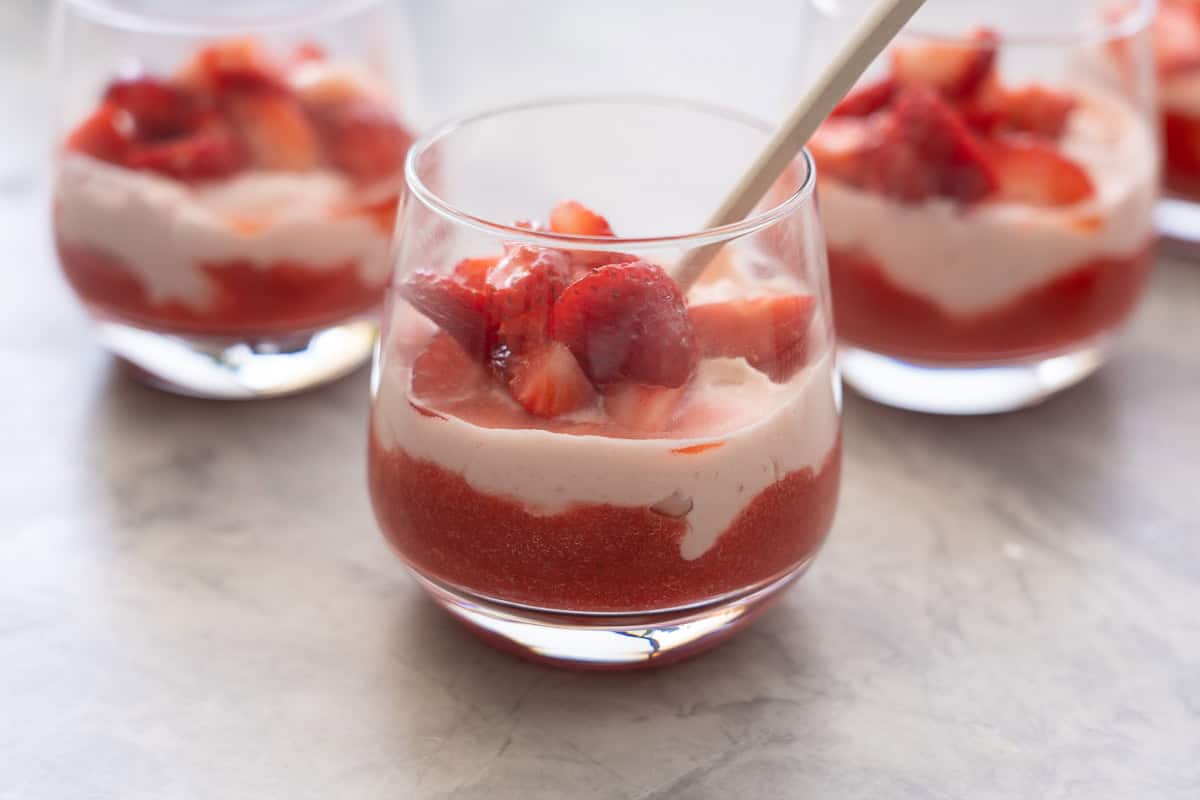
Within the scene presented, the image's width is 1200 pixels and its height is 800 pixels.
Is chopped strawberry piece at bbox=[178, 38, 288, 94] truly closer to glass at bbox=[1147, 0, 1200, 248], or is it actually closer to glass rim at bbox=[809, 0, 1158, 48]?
glass rim at bbox=[809, 0, 1158, 48]

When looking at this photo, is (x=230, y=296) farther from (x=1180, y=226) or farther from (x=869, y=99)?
(x=1180, y=226)

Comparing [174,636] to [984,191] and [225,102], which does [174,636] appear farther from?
[984,191]

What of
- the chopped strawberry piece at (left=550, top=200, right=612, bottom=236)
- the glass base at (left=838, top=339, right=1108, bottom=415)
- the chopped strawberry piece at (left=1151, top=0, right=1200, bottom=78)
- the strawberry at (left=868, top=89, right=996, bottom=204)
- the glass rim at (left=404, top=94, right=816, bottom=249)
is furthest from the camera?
the chopped strawberry piece at (left=1151, top=0, right=1200, bottom=78)

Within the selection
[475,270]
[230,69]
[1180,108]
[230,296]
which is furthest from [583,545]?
[1180,108]

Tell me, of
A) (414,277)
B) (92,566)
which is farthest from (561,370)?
(92,566)

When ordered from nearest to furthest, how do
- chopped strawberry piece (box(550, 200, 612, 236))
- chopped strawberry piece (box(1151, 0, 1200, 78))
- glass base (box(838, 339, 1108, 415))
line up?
chopped strawberry piece (box(550, 200, 612, 236)), glass base (box(838, 339, 1108, 415)), chopped strawberry piece (box(1151, 0, 1200, 78))

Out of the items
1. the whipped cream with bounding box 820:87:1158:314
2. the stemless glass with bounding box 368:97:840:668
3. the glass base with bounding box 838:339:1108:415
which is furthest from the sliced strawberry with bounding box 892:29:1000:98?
the stemless glass with bounding box 368:97:840:668

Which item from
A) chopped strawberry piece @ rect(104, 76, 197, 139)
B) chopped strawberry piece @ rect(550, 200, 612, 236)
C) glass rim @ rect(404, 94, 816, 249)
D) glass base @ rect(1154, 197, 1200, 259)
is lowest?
glass base @ rect(1154, 197, 1200, 259)
